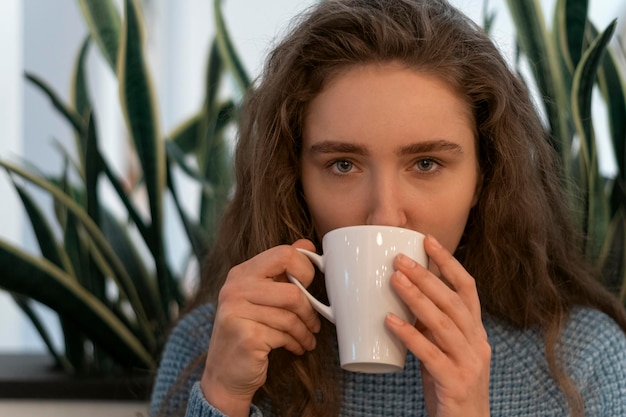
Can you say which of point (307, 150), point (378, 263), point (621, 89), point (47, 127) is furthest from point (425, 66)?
point (47, 127)

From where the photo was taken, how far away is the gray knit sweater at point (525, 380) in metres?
0.96

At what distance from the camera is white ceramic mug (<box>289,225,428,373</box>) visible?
737mm

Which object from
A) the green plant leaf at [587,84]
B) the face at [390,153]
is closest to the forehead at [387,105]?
the face at [390,153]

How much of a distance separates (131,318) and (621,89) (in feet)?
2.62

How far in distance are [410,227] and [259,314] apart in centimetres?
18

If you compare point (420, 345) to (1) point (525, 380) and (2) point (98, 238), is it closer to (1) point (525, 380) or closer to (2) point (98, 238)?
(1) point (525, 380)

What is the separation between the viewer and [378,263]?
2.42ft

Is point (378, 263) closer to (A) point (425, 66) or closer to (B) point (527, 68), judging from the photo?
(A) point (425, 66)

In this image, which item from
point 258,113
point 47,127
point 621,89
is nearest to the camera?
point 258,113

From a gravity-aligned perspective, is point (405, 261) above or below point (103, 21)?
below

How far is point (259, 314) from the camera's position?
0.80 metres

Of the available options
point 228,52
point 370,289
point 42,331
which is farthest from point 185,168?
point 370,289

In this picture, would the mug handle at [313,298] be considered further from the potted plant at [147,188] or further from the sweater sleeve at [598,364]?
the potted plant at [147,188]

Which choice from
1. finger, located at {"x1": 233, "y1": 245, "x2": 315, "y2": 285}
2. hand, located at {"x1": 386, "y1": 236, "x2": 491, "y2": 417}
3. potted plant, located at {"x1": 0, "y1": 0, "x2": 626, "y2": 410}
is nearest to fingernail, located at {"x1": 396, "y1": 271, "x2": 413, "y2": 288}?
hand, located at {"x1": 386, "y1": 236, "x2": 491, "y2": 417}
